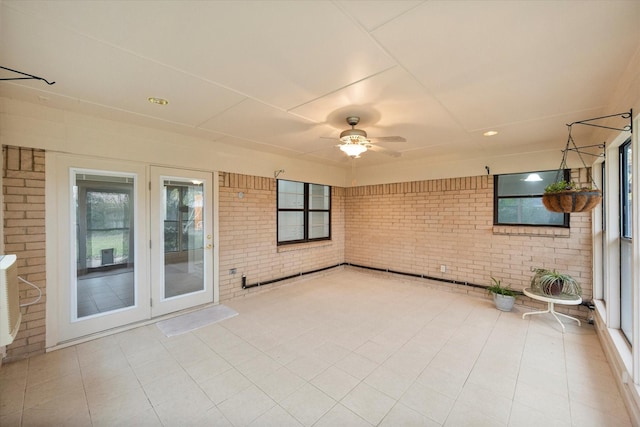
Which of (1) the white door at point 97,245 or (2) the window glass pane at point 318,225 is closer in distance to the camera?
(1) the white door at point 97,245

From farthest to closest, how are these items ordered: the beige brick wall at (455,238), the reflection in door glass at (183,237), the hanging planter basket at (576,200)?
→ the beige brick wall at (455,238)
the reflection in door glass at (183,237)
the hanging planter basket at (576,200)

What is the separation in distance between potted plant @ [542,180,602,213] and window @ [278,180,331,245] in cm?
424

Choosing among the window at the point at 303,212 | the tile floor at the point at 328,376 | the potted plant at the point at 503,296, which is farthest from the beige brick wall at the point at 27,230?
the potted plant at the point at 503,296

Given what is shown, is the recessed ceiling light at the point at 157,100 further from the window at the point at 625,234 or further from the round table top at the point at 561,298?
the round table top at the point at 561,298

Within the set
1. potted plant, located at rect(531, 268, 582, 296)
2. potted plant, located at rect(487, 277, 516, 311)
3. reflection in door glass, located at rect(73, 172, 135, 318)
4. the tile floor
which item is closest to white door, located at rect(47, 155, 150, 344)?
reflection in door glass, located at rect(73, 172, 135, 318)

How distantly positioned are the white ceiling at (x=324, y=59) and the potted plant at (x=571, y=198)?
2.88 ft

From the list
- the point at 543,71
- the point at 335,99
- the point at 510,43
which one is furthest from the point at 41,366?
the point at 543,71

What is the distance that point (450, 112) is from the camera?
3031 millimetres

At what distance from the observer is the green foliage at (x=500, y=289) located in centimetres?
429

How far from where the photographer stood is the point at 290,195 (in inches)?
228

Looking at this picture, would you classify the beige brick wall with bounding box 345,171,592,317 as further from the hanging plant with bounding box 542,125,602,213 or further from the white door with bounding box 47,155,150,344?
the white door with bounding box 47,155,150,344

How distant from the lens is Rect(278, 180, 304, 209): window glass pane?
5.59 m

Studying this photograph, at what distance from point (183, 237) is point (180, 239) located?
52 mm

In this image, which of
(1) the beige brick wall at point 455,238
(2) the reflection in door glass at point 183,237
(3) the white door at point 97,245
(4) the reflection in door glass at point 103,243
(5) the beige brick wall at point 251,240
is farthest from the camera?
(5) the beige brick wall at point 251,240
